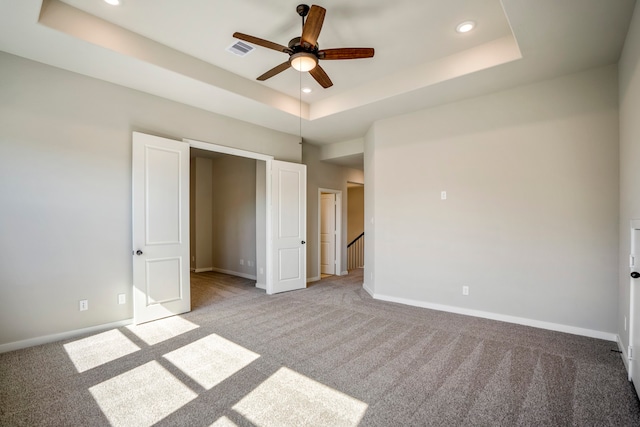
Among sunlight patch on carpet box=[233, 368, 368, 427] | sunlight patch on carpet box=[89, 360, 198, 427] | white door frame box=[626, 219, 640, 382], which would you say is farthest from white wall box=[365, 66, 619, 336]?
sunlight patch on carpet box=[89, 360, 198, 427]

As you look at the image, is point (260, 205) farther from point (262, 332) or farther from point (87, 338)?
point (87, 338)

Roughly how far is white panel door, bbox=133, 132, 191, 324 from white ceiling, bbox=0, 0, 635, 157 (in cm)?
81

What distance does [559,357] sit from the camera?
9.12 feet

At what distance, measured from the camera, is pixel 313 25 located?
7.88ft

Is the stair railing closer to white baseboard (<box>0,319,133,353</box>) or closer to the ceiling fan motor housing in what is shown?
white baseboard (<box>0,319,133,353</box>)

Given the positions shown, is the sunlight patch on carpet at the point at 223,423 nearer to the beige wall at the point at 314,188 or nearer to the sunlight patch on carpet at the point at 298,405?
the sunlight patch on carpet at the point at 298,405

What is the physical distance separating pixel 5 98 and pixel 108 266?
1959 mm

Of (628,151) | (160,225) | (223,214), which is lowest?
(160,225)

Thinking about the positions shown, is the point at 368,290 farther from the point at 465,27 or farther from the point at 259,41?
the point at 259,41

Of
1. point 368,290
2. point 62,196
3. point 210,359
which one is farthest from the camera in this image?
point 368,290

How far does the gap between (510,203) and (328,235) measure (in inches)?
167

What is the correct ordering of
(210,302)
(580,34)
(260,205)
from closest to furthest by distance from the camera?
1. (580,34)
2. (210,302)
3. (260,205)

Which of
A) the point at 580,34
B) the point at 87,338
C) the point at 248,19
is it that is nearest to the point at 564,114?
the point at 580,34

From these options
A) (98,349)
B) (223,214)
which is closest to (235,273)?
(223,214)
